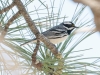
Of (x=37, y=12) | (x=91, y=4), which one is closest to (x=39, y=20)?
(x=37, y=12)

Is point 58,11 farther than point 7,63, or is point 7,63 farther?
point 58,11

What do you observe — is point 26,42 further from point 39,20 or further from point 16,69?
point 16,69

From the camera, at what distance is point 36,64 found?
0.59 m

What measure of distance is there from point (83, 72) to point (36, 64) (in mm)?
134

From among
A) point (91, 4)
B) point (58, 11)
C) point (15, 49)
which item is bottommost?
point (91, 4)

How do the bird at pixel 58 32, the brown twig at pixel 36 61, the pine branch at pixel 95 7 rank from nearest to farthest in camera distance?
the pine branch at pixel 95 7 → the brown twig at pixel 36 61 → the bird at pixel 58 32

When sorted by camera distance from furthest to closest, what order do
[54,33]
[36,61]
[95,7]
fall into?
1. [54,33]
2. [36,61]
3. [95,7]

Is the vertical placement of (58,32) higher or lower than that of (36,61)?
higher

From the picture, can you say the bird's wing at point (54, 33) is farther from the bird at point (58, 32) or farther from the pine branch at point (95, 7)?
the pine branch at point (95, 7)

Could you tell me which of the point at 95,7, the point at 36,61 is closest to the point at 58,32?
the point at 36,61

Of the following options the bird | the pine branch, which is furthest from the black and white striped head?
the pine branch

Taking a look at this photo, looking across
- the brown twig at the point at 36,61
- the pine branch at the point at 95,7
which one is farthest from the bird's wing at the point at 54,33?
the pine branch at the point at 95,7

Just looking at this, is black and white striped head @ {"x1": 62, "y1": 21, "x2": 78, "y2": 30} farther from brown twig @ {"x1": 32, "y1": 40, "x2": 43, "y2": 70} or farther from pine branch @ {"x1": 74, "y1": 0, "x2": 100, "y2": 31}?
pine branch @ {"x1": 74, "y1": 0, "x2": 100, "y2": 31}

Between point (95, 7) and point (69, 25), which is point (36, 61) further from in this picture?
point (69, 25)
